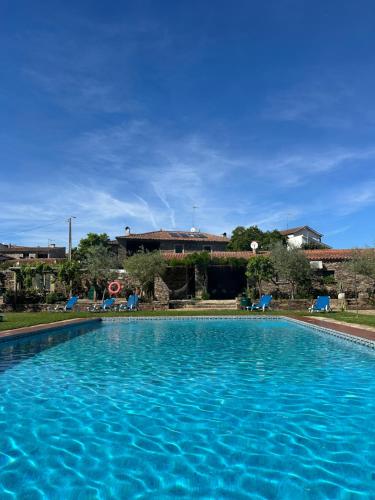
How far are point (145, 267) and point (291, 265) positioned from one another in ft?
29.3

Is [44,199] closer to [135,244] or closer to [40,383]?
[135,244]

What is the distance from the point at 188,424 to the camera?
5164 mm

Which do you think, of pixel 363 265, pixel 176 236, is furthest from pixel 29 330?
pixel 176 236

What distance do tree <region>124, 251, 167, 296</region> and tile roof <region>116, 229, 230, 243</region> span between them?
33.3ft

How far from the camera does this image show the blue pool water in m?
3.62

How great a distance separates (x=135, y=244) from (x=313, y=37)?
24.7 m

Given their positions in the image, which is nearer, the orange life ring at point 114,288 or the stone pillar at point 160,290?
the orange life ring at point 114,288

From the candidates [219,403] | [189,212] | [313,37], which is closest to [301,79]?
[313,37]

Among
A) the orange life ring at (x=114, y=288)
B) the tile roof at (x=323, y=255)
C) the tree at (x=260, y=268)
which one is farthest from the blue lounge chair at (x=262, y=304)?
the orange life ring at (x=114, y=288)

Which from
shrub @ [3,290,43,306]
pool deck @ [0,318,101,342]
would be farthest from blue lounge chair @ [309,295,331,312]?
shrub @ [3,290,43,306]

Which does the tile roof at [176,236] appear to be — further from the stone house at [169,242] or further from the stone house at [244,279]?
the stone house at [244,279]

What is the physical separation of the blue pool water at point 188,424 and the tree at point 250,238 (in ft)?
104

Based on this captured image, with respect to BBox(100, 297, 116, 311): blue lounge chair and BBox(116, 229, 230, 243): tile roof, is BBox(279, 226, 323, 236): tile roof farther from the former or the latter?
BBox(100, 297, 116, 311): blue lounge chair

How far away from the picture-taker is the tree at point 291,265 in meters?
25.2
